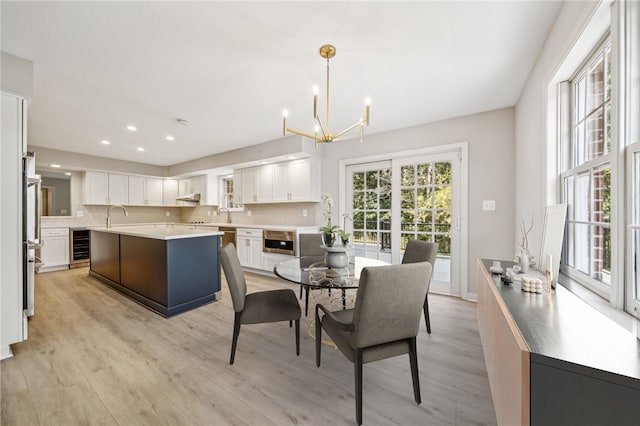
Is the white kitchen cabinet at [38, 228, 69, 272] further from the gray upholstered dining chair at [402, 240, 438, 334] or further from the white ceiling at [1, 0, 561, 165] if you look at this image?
the gray upholstered dining chair at [402, 240, 438, 334]

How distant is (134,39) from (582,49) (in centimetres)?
296

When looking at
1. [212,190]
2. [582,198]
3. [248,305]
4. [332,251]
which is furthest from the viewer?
[212,190]

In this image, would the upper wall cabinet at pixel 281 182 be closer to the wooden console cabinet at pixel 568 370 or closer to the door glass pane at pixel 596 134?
the door glass pane at pixel 596 134

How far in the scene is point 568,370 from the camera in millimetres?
737

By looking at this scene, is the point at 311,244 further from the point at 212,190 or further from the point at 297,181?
the point at 212,190

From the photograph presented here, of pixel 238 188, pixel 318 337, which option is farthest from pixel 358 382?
pixel 238 188

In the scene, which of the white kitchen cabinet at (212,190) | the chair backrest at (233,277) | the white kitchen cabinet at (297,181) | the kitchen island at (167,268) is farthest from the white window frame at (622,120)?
the white kitchen cabinet at (212,190)

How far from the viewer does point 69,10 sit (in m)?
1.63

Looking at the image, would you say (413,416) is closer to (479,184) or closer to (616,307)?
(616,307)

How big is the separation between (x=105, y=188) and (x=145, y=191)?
82 cm

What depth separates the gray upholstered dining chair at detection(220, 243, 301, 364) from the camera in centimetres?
186

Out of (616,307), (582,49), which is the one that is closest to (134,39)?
(582,49)

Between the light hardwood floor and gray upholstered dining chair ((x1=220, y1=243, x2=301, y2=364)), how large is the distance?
0.28 metres

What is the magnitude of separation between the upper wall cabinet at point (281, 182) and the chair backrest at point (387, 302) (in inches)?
128
